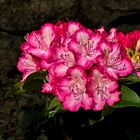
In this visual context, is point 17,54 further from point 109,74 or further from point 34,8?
point 109,74

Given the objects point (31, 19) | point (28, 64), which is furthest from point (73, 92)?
point (31, 19)

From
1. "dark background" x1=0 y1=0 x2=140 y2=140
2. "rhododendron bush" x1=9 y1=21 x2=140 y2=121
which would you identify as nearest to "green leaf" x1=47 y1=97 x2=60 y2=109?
"rhododendron bush" x1=9 y1=21 x2=140 y2=121

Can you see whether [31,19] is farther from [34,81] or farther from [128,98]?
[128,98]

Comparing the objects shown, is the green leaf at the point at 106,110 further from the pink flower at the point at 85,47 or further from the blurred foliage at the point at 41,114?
the pink flower at the point at 85,47

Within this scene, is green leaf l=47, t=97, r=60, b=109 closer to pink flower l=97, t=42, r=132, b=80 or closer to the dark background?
pink flower l=97, t=42, r=132, b=80

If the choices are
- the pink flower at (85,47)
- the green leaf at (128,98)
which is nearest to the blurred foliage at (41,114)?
the green leaf at (128,98)

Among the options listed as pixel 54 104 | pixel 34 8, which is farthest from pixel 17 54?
pixel 54 104

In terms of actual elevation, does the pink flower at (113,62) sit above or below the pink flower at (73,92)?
above
